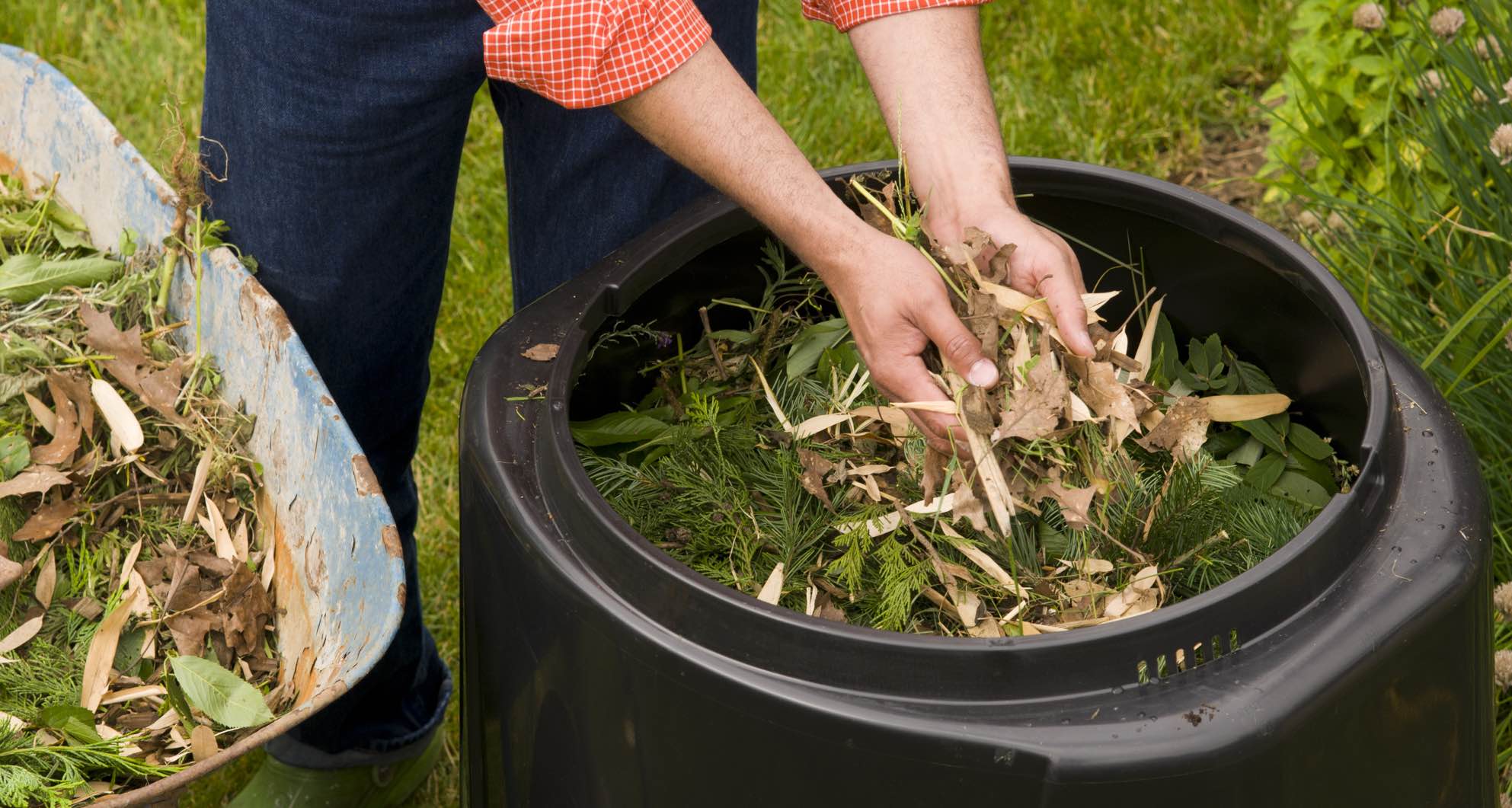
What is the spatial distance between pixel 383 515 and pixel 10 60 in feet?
3.65

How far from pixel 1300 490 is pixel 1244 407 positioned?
0.36 feet

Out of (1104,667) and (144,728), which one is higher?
(1104,667)

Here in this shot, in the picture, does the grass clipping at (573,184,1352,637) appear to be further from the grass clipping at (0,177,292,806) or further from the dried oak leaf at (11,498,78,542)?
the dried oak leaf at (11,498,78,542)

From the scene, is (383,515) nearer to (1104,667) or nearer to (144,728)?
(144,728)

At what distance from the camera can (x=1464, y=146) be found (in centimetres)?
237

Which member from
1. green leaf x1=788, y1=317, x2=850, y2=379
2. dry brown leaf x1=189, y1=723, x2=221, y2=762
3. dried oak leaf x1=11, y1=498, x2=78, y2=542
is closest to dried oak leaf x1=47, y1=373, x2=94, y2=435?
dried oak leaf x1=11, y1=498, x2=78, y2=542

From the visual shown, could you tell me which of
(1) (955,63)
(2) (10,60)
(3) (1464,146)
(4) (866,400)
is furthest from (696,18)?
(3) (1464,146)

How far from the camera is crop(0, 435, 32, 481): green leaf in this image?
1613 millimetres

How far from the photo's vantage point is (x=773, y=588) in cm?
132

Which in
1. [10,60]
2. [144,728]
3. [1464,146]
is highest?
[10,60]

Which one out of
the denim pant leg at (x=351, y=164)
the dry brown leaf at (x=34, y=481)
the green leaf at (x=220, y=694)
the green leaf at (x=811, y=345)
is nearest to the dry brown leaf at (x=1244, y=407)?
the green leaf at (x=811, y=345)

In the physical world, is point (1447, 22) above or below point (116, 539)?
above

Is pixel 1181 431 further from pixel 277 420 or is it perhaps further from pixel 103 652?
pixel 103 652

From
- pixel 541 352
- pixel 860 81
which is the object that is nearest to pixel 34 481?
pixel 541 352
